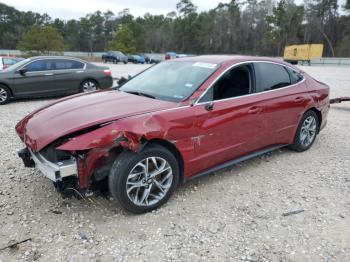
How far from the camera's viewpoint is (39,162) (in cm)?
323

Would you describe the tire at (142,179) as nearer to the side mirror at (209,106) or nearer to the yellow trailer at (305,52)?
the side mirror at (209,106)

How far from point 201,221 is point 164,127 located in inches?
41.4

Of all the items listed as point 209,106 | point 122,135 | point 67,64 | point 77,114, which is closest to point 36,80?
point 67,64

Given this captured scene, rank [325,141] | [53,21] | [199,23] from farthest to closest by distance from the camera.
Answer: [53,21] < [199,23] < [325,141]

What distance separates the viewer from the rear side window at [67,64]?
1005 cm

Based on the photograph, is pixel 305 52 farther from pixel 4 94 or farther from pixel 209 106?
pixel 209 106

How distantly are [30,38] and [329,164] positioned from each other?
4411cm

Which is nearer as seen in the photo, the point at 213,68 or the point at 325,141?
the point at 213,68

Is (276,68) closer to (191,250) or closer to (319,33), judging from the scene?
(191,250)

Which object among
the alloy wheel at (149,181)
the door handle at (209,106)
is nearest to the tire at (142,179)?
the alloy wheel at (149,181)

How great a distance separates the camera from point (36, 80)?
9.59 metres

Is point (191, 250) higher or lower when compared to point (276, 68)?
lower

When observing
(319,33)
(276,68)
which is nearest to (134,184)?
(276,68)

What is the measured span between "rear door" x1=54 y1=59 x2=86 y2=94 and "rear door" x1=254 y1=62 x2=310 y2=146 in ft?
23.4
